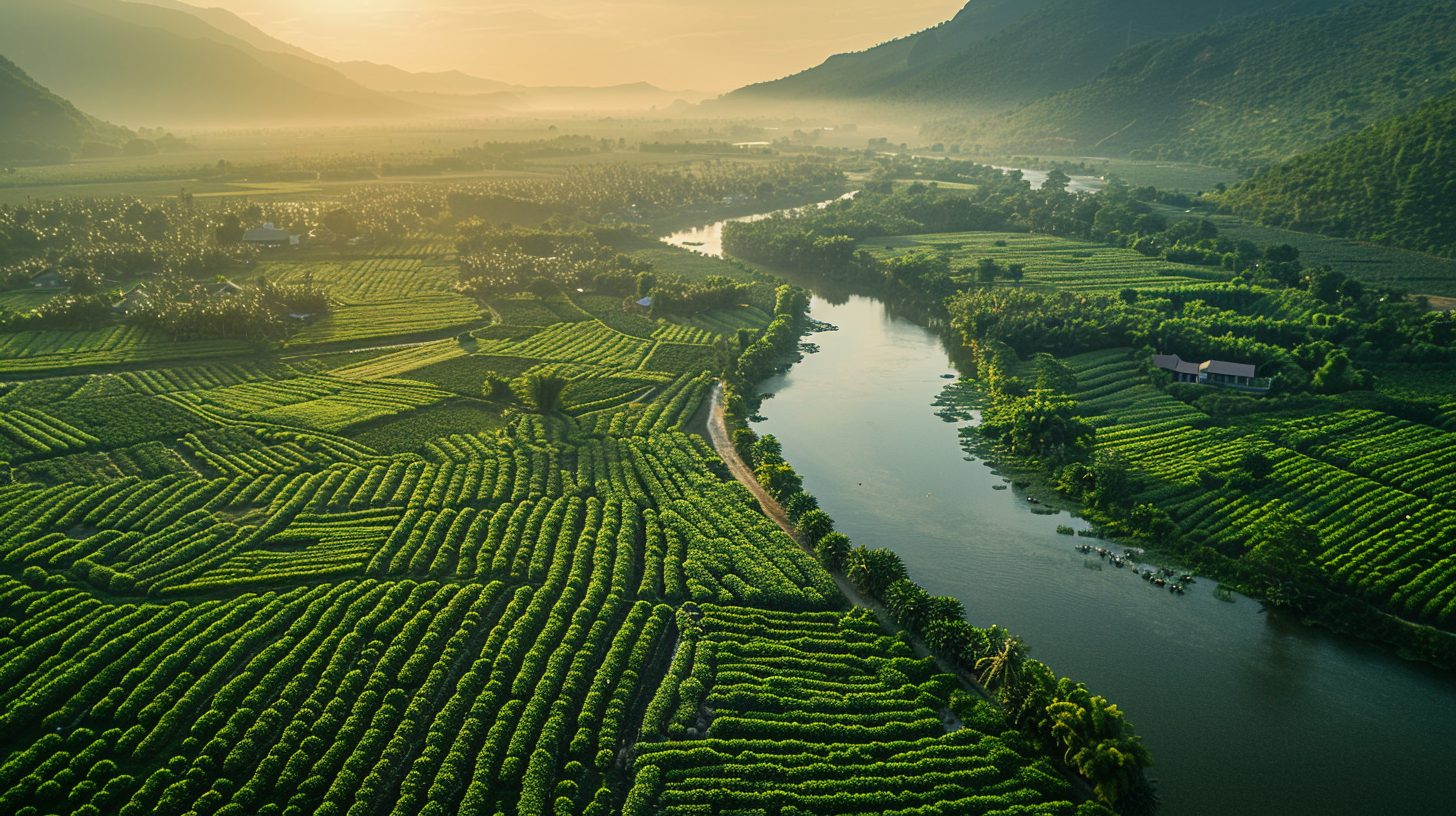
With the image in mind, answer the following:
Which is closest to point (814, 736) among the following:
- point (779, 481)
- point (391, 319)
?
point (779, 481)

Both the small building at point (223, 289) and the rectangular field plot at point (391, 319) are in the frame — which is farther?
the small building at point (223, 289)

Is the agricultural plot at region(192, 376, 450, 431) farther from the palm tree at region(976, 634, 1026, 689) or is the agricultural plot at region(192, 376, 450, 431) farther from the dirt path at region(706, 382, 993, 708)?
the palm tree at region(976, 634, 1026, 689)

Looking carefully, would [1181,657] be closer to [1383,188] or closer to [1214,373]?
[1214,373]

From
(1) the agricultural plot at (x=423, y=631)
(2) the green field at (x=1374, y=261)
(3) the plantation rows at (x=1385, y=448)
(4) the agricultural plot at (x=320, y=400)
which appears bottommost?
(1) the agricultural plot at (x=423, y=631)

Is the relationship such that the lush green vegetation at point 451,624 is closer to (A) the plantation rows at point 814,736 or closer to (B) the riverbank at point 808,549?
(A) the plantation rows at point 814,736

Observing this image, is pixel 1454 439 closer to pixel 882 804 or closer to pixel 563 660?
pixel 882 804

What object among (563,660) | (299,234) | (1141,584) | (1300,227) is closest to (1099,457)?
(1141,584)

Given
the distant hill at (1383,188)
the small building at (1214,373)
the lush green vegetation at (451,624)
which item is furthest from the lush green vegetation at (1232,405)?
the lush green vegetation at (451,624)
